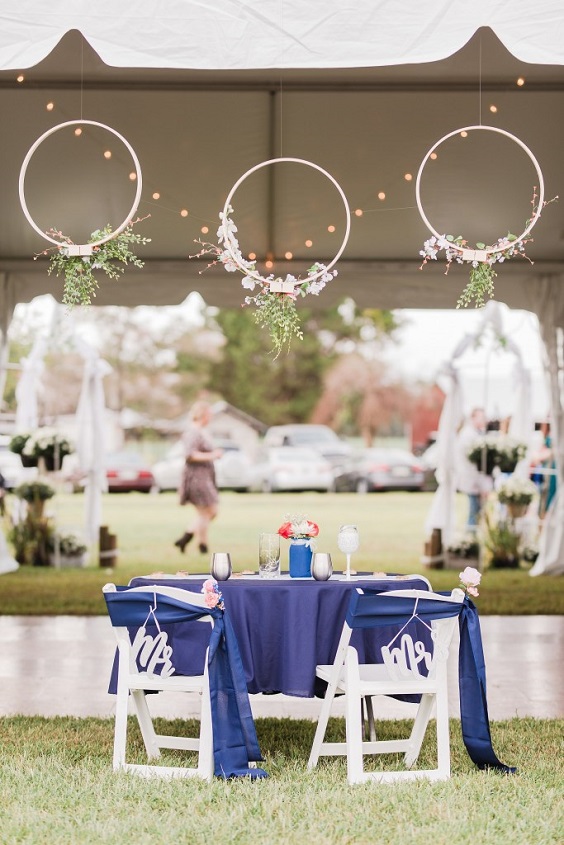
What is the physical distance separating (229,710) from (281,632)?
424mm

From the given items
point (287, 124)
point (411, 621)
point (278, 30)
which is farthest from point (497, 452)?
point (278, 30)

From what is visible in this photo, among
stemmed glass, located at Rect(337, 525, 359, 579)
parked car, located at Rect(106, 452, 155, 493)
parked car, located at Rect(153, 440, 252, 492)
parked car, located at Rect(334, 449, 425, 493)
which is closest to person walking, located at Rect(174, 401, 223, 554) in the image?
stemmed glass, located at Rect(337, 525, 359, 579)

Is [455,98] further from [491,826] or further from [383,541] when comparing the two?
[383,541]

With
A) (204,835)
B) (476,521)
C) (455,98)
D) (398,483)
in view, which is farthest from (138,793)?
(398,483)

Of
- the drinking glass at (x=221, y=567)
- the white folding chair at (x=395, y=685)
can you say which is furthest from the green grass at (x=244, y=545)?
the white folding chair at (x=395, y=685)

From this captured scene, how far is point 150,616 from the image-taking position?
3.83 metres

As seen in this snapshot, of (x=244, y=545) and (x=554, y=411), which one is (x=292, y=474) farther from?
(x=554, y=411)

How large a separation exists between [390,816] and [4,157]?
4.97 m

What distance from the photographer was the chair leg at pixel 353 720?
12.4 feet

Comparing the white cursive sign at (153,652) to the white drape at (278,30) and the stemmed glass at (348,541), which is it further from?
the white drape at (278,30)

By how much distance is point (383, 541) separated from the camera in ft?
44.0

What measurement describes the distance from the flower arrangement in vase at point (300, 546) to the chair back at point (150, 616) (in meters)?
0.49

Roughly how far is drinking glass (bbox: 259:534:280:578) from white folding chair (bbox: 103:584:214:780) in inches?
15.7

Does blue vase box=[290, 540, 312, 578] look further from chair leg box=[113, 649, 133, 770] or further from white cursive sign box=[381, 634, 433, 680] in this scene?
chair leg box=[113, 649, 133, 770]
